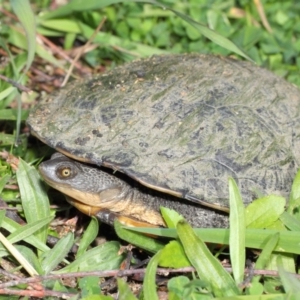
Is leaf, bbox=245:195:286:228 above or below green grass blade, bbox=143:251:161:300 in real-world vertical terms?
above

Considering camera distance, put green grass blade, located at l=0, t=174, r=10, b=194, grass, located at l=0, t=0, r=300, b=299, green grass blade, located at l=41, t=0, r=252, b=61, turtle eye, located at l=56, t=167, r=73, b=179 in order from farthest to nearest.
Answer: green grass blade, located at l=41, t=0, r=252, b=61 < green grass blade, located at l=0, t=174, r=10, b=194 < turtle eye, located at l=56, t=167, r=73, b=179 < grass, located at l=0, t=0, r=300, b=299

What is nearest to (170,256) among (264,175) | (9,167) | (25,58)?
(264,175)

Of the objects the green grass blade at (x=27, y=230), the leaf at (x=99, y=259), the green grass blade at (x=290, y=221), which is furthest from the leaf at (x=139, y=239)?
the green grass blade at (x=290, y=221)

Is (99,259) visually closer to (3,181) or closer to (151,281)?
(151,281)

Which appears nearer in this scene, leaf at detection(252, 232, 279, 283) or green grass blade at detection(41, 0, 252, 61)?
leaf at detection(252, 232, 279, 283)

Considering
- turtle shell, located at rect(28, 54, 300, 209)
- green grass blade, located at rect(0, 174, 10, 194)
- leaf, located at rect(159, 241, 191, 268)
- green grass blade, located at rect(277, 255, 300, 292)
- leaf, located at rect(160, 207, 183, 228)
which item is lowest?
green grass blade, located at rect(277, 255, 300, 292)

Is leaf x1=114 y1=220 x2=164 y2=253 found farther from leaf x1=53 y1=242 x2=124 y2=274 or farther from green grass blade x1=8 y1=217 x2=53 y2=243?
green grass blade x1=8 y1=217 x2=53 y2=243

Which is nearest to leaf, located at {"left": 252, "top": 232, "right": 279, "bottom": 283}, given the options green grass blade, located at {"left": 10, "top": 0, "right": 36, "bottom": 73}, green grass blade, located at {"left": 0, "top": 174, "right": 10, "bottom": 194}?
green grass blade, located at {"left": 0, "top": 174, "right": 10, "bottom": 194}
